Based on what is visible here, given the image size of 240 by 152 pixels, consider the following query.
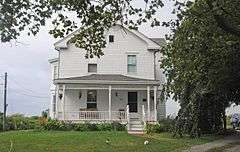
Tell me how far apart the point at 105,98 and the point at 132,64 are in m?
3.64

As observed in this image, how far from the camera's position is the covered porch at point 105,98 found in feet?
128

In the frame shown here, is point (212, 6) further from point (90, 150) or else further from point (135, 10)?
point (90, 150)

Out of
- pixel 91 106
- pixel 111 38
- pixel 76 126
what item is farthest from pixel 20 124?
pixel 111 38

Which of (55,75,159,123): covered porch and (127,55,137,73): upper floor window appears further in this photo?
(127,55,137,73): upper floor window

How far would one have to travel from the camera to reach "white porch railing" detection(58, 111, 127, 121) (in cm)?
3872

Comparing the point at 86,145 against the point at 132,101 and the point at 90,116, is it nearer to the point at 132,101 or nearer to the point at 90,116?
the point at 90,116

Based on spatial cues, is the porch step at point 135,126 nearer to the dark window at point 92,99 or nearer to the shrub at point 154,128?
the shrub at point 154,128

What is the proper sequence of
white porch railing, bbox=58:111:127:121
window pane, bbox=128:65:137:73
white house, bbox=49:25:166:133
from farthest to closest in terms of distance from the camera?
1. window pane, bbox=128:65:137:73
2. white house, bbox=49:25:166:133
3. white porch railing, bbox=58:111:127:121

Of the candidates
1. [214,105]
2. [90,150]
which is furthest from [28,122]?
[90,150]

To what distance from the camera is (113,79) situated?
4012cm

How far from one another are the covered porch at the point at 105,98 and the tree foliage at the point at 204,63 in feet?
17.8

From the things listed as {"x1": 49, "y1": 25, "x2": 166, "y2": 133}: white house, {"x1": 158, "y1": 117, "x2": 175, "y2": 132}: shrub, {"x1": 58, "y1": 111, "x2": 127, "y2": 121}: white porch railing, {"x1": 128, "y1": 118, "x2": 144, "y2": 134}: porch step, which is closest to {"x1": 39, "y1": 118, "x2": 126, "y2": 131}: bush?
{"x1": 128, "y1": 118, "x2": 144, "y2": 134}: porch step

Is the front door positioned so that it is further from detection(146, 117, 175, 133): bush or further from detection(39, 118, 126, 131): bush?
detection(146, 117, 175, 133): bush

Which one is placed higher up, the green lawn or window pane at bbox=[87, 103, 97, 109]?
window pane at bbox=[87, 103, 97, 109]
